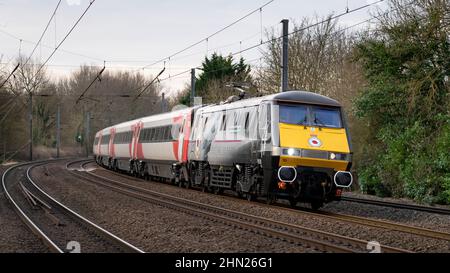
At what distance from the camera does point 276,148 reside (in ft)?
52.1

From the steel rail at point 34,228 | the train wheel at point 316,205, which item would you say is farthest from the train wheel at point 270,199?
the steel rail at point 34,228

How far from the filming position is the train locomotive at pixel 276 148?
15945 mm

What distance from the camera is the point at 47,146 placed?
79.3 m

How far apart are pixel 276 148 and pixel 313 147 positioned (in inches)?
37.7

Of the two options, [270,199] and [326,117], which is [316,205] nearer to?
[270,199]

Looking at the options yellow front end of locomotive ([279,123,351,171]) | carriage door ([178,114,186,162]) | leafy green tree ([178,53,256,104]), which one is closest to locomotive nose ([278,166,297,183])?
yellow front end of locomotive ([279,123,351,171])

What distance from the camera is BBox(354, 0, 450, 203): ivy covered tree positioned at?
21328mm

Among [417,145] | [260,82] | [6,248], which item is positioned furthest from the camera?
[260,82]

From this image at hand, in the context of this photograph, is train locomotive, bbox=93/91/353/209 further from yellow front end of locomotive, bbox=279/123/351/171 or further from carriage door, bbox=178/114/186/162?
carriage door, bbox=178/114/186/162

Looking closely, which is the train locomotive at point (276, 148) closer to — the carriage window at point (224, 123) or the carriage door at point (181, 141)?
the carriage window at point (224, 123)

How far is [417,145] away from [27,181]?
59.3 ft

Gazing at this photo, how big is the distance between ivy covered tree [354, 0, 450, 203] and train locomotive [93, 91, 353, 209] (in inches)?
203
